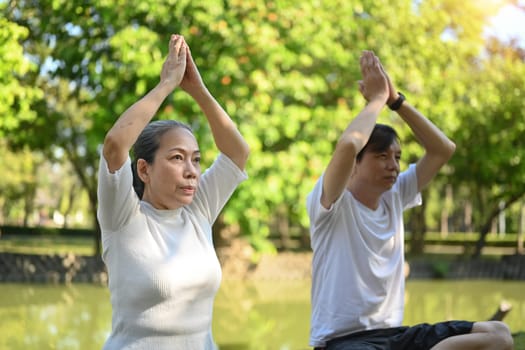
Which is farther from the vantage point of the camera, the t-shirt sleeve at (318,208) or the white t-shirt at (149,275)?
the t-shirt sleeve at (318,208)

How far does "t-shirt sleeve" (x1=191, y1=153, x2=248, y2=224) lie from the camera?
2480 mm

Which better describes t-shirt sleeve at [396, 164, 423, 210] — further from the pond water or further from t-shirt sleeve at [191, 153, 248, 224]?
the pond water

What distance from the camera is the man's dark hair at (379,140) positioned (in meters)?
3.10

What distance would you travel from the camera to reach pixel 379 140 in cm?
311

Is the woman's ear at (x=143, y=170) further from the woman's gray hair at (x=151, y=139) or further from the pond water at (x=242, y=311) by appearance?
the pond water at (x=242, y=311)

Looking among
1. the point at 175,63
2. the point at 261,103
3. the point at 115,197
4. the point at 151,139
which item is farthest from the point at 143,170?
the point at 261,103

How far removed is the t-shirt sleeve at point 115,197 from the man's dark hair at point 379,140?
1.25 m

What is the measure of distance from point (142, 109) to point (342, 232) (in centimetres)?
112

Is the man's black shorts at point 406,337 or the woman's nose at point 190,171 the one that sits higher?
the woman's nose at point 190,171

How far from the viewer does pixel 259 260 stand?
1448 centimetres

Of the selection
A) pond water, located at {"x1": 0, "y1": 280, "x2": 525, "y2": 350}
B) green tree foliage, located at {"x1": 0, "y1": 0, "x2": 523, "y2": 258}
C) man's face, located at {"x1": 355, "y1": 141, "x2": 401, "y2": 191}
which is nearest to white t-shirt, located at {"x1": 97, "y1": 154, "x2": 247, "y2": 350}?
man's face, located at {"x1": 355, "y1": 141, "x2": 401, "y2": 191}

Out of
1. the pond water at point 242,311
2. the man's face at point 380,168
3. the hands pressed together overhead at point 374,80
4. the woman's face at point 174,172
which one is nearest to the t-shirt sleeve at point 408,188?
the man's face at point 380,168

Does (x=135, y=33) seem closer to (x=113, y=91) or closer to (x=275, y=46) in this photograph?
(x=113, y=91)

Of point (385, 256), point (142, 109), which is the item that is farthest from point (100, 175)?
point (385, 256)
